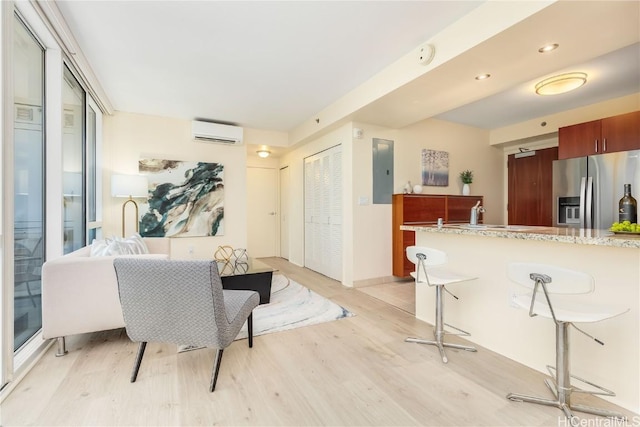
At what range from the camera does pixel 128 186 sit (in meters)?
3.82

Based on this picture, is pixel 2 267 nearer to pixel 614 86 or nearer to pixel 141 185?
pixel 141 185

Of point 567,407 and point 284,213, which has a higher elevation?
point 284,213

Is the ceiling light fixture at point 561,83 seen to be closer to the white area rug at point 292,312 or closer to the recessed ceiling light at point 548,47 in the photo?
the recessed ceiling light at point 548,47

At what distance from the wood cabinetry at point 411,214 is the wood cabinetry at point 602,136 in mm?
1589

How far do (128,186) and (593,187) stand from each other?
238 inches

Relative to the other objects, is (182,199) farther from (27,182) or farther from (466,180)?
(466,180)

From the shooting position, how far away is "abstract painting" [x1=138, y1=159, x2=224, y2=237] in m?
4.39

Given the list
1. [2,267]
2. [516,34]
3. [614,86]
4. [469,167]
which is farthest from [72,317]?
[614,86]

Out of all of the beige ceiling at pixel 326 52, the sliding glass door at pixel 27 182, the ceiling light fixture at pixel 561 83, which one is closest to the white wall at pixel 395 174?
the beige ceiling at pixel 326 52

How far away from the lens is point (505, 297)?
2.22 m

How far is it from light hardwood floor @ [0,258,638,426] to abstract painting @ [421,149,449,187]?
9.55 ft

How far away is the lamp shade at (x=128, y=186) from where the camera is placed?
3.79m

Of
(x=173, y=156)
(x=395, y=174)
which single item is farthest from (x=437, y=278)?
(x=173, y=156)

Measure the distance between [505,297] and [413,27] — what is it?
7.57 feet
